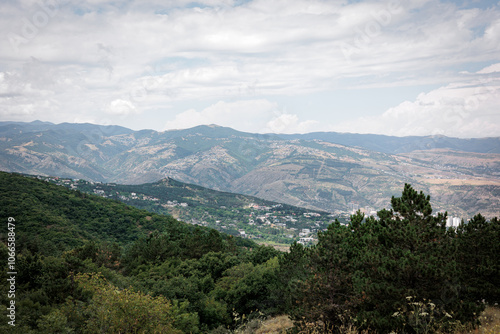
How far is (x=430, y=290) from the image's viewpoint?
12602 mm

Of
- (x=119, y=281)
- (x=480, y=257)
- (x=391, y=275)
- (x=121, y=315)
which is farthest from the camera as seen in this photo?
(x=119, y=281)

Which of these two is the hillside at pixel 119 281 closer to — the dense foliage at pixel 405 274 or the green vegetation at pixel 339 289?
the green vegetation at pixel 339 289

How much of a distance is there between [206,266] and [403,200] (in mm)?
28875

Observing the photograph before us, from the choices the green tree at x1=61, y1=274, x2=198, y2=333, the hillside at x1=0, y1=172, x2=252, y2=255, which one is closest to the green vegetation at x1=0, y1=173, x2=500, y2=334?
the green tree at x1=61, y1=274, x2=198, y2=333

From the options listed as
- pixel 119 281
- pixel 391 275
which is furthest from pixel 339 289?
pixel 119 281

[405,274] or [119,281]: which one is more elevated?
[405,274]

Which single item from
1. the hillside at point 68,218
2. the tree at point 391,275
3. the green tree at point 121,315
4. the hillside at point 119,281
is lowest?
the hillside at point 68,218

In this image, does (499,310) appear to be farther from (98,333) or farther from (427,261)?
(98,333)

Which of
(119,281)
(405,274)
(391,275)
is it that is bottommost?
(119,281)

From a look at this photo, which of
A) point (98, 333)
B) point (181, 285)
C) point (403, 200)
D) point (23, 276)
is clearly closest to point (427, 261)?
point (403, 200)

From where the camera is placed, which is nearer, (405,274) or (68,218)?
(405,274)

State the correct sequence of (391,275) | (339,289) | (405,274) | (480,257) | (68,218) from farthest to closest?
(68,218) → (480,257) → (339,289) → (391,275) → (405,274)

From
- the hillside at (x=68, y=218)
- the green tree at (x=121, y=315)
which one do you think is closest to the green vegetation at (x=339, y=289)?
the green tree at (x=121, y=315)

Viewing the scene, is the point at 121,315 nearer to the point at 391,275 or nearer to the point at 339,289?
the point at 339,289
